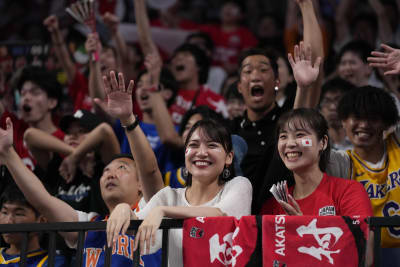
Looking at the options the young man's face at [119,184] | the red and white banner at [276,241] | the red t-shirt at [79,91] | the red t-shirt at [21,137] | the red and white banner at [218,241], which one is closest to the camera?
the red and white banner at [276,241]

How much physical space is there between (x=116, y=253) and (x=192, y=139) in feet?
2.62

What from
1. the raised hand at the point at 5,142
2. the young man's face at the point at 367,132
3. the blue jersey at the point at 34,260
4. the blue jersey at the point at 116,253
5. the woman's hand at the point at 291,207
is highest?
the young man's face at the point at 367,132

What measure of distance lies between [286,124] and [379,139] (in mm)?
729

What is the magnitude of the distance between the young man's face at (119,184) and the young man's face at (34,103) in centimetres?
167

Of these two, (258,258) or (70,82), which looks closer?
(258,258)

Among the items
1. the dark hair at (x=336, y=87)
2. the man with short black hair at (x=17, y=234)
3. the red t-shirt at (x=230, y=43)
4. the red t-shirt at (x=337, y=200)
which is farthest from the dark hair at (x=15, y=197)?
the red t-shirt at (x=230, y=43)

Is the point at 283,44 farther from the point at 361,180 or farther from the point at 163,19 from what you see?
the point at 361,180

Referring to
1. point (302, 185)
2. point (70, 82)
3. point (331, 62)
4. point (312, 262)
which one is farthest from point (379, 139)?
point (70, 82)

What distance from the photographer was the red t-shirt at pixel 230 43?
8398 millimetres

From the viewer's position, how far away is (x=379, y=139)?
449 cm

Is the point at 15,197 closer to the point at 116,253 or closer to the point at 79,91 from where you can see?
the point at 116,253

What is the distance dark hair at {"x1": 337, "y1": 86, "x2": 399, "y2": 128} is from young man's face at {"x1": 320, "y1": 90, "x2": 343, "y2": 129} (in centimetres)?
98

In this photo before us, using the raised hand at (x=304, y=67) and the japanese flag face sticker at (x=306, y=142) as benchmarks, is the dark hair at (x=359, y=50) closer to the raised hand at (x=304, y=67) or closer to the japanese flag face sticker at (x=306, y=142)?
the raised hand at (x=304, y=67)

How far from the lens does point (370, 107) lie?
14.7ft
